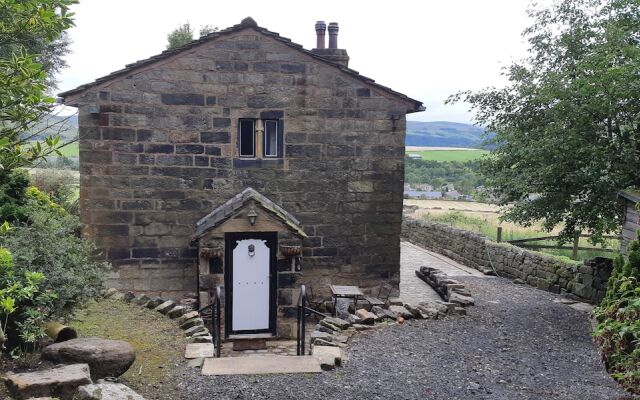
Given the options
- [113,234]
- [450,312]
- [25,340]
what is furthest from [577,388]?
[113,234]

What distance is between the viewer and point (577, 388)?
8.37 meters

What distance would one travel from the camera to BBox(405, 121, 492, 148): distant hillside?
147125 millimetres

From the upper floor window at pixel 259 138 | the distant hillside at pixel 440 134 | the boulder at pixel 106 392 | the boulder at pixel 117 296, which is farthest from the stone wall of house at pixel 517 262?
the distant hillside at pixel 440 134

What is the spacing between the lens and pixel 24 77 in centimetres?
583

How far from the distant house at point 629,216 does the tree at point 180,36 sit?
57.5 feet

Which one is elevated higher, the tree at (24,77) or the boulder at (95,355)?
the tree at (24,77)

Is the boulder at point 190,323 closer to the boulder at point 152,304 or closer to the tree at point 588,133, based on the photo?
the boulder at point 152,304

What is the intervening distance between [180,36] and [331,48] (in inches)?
431

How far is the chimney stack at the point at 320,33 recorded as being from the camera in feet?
49.3

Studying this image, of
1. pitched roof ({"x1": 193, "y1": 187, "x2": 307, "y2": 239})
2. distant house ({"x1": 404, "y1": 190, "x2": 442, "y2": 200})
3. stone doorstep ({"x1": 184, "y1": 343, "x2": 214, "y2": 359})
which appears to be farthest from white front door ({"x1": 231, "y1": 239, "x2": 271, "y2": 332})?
distant house ({"x1": 404, "y1": 190, "x2": 442, "y2": 200})

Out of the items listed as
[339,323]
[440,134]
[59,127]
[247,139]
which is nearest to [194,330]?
[339,323]

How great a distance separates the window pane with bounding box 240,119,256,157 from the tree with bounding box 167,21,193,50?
36.8 ft

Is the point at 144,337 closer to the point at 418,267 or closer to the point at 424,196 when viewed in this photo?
the point at 418,267

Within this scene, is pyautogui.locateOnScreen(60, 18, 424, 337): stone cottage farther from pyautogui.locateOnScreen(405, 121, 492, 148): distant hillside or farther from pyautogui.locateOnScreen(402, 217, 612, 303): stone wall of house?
pyautogui.locateOnScreen(405, 121, 492, 148): distant hillside
